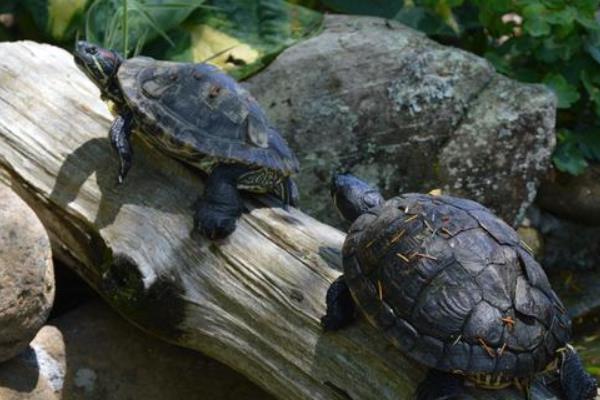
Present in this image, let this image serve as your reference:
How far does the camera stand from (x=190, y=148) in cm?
384

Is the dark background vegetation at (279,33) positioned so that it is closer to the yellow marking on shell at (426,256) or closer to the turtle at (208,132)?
the turtle at (208,132)

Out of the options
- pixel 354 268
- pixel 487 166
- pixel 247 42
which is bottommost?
pixel 487 166

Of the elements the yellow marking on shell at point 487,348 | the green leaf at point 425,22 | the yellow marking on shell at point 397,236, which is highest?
the yellow marking on shell at point 397,236

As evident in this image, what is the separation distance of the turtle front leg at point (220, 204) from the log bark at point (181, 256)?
57mm

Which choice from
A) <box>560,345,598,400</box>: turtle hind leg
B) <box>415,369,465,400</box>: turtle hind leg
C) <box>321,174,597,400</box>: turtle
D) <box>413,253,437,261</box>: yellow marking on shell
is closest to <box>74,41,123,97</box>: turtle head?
<box>321,174,597,400</box>: turtle

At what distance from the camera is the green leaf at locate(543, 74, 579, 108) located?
5477 millimetres

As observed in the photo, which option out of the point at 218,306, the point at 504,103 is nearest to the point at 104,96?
the point at 218,306

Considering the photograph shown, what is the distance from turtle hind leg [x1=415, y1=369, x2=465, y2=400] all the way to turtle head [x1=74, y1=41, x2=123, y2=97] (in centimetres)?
193

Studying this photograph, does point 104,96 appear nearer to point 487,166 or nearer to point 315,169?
point 315,169

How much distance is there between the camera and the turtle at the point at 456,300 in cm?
309

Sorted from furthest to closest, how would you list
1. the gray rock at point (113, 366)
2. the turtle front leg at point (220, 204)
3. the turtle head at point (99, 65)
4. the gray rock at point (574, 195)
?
the gray rock at point (574, 195) < the turtle head at point (99, 65) < the gray rock at point (113, 366) < the turtle front leg at point (220, 204)

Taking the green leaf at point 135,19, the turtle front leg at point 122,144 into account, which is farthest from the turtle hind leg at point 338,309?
the green leaf at point 135,19

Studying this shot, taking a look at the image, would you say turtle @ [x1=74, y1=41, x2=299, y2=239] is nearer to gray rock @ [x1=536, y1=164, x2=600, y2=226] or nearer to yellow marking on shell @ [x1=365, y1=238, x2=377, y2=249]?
yellow marking on shell @ [x1=365, y1=238, x2=377, y2=249]

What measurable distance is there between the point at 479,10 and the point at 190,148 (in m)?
2.84
